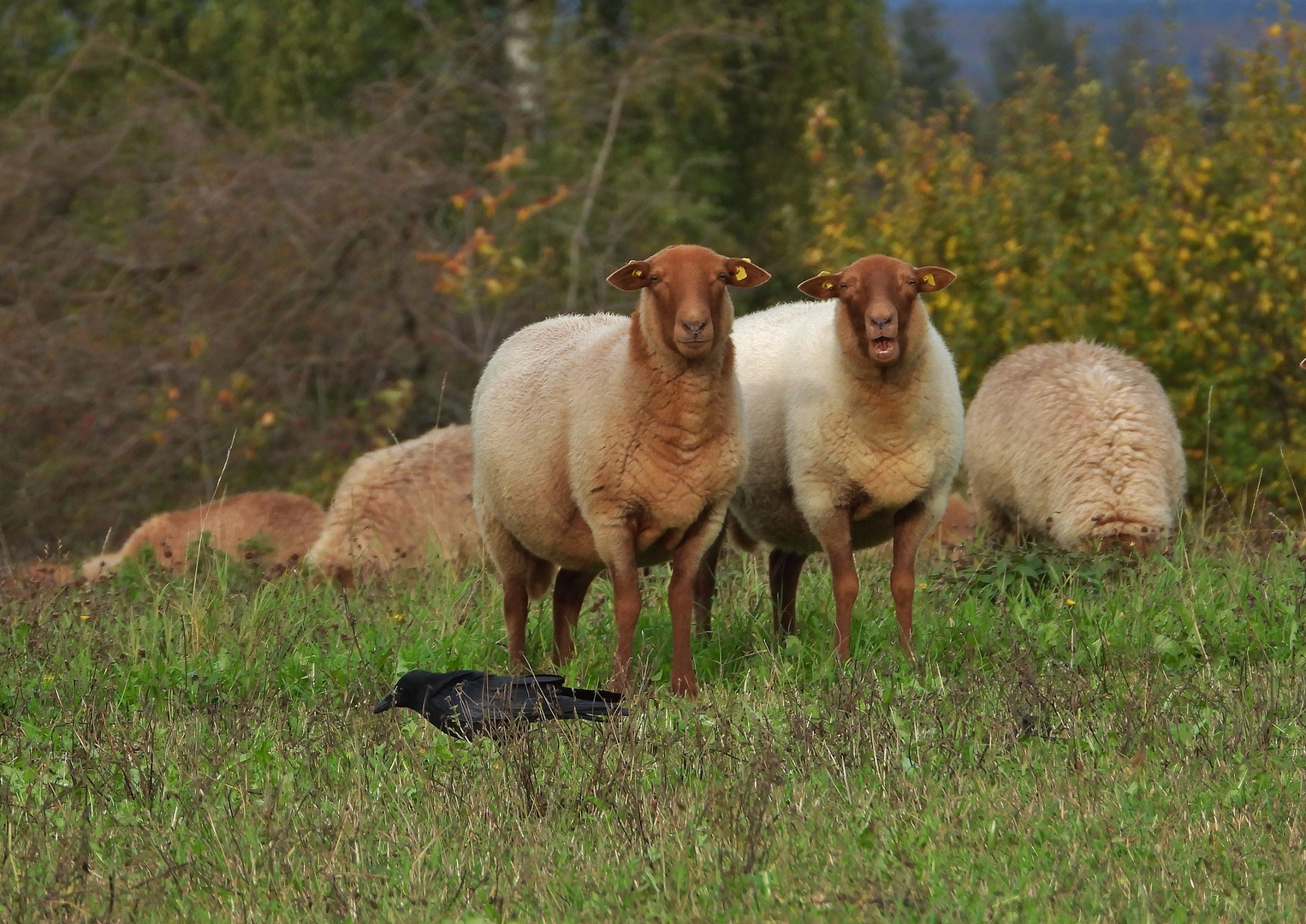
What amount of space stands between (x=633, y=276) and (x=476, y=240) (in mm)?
9396

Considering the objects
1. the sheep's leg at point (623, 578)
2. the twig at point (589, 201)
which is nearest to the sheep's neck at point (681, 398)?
Result: the sheep's leg at point (623, 578)

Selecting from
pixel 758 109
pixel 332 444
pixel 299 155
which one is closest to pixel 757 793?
pixel 332 444

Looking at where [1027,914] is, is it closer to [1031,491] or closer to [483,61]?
[1031,491]

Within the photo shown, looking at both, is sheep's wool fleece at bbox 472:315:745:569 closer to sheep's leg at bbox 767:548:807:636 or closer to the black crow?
the black crow

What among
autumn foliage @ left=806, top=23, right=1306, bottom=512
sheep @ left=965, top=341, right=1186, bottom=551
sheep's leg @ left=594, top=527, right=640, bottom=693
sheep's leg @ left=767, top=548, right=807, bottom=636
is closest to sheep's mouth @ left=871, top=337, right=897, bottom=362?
sheep's leg @ left=594, top=527, right=640, bottom=693

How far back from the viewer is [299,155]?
15.9 meters

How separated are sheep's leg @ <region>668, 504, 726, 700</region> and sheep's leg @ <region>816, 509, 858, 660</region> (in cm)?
53

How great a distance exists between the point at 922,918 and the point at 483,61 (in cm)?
1813

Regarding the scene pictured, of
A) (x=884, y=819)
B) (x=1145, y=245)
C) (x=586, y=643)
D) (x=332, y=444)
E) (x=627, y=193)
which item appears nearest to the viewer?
(x=884, y=819)

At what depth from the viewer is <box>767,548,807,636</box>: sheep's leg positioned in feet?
24.5

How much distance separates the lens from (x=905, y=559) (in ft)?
22.2

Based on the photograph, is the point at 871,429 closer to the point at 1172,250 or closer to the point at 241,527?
the point at 241,527

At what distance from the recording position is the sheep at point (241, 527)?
9.90 m

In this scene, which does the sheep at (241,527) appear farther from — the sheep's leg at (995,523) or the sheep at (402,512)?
the sheep's leg at (995,523)
